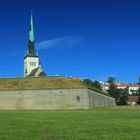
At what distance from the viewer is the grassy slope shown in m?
82.3

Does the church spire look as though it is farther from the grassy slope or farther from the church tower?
the grassy slope

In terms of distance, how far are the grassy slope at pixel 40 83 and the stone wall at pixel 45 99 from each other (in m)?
1.01

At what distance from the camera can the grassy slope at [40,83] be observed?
82.3 metres

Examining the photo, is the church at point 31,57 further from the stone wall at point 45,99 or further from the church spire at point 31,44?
the stone wall at point 45,99

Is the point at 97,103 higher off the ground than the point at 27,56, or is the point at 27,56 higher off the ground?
the point at 27,56

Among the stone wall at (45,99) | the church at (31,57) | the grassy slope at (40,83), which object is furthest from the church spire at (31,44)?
the stone wall at (45,99)

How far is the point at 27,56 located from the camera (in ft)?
543

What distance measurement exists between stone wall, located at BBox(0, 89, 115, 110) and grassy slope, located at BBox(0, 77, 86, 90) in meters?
1.01

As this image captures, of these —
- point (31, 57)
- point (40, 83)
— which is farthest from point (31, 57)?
point (40, 83)

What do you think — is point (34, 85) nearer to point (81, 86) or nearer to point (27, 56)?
point (81, 86)

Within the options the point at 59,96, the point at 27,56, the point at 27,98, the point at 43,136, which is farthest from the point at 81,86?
the point at 27,56

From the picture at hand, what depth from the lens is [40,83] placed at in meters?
83.9

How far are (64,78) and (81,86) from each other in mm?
→ 4918

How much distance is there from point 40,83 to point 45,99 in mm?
3970
